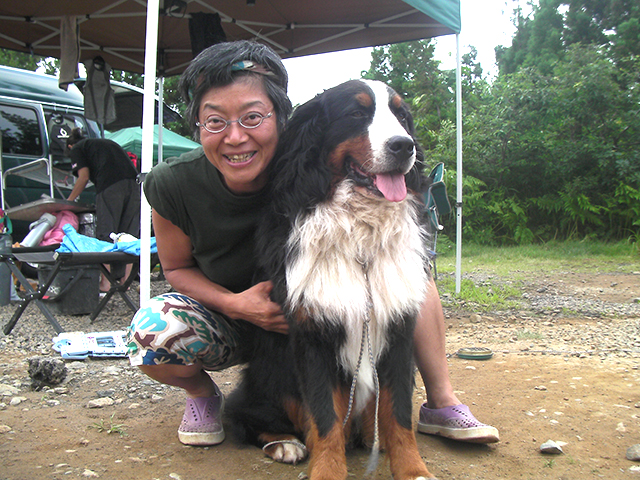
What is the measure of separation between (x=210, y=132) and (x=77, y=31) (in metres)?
3.98

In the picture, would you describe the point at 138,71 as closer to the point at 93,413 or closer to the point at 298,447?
the point at 93,413

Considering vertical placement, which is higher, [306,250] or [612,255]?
[306,250]

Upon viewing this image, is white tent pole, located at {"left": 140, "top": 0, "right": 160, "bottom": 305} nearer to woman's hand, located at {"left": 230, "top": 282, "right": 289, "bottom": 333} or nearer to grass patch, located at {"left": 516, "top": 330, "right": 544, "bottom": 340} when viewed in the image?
woman's hand, located at {"left": 230, "top": 282, "right": 289, "bottom": 333}

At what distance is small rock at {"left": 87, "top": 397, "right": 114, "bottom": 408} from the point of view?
238cm

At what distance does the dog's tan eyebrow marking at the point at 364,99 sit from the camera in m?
1.80

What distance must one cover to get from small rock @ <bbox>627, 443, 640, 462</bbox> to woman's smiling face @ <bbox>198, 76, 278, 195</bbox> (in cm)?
164

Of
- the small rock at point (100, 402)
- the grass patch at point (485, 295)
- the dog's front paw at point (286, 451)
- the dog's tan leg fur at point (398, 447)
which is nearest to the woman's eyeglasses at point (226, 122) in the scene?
the dog's tan leg fur at point (398, 447)

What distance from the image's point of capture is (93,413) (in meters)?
2.29

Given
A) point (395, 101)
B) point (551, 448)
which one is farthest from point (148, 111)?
point (551, 448)

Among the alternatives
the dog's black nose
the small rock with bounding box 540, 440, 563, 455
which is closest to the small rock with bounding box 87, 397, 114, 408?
the dog's black nose

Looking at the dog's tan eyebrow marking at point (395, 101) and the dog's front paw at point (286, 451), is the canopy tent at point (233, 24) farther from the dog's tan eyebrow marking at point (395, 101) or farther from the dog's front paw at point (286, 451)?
the dog's front paw at point (286, 451)

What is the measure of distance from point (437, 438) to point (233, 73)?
63.0 inches

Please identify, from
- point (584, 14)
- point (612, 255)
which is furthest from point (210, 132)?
point (584, 14)

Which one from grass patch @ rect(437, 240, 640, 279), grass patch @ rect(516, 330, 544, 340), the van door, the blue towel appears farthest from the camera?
grass patch @ rect(437, 240, 640, 279)
